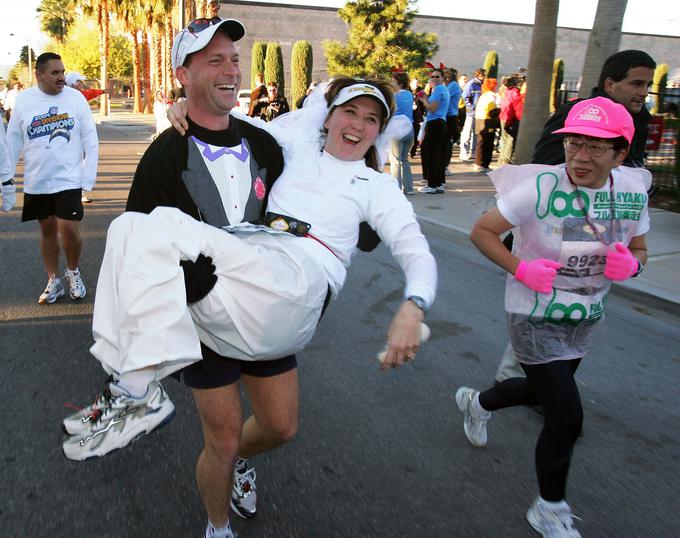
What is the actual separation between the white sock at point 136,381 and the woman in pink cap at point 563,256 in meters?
1.56

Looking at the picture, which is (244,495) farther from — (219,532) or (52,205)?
(52,205)

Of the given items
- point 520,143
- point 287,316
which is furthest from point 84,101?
point 520,143

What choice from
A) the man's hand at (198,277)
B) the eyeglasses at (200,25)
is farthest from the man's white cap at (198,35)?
the man's hand at (198,277)

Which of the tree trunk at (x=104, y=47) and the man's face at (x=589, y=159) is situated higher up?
the tree trunk at (x=104, y=47)

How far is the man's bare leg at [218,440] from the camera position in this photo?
2.20m

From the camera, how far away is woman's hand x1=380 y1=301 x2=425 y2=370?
195 centimetres

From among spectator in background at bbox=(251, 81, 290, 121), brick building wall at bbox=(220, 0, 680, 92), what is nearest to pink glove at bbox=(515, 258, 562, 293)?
spectator in background at bbox=(251, 81, 290, 121)

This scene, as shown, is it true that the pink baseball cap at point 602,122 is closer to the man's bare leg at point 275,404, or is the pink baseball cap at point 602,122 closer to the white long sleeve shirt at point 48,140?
the man's bare leg at point 275,404

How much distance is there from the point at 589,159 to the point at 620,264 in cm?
46

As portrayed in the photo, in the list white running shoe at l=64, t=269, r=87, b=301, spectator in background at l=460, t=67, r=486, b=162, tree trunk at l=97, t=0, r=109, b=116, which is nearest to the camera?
white running shoe at l=64, t=269, r=87, b=301

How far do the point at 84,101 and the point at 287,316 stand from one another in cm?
465

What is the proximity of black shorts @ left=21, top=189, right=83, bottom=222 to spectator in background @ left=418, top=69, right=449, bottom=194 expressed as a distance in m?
7.06

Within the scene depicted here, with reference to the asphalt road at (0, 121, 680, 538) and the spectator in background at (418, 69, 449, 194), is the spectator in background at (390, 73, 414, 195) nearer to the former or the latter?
the spectator in background at (418, 69, 449, 194)

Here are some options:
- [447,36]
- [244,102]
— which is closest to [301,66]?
[244,102]
